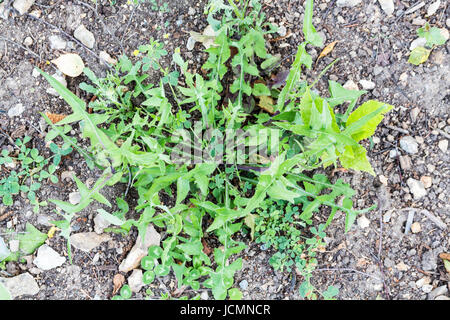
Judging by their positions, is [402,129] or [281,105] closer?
[281,105]

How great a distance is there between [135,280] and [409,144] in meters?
1.43

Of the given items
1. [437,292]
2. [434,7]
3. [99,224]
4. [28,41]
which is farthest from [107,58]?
[437,292]

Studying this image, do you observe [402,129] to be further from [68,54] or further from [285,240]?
[68,54]

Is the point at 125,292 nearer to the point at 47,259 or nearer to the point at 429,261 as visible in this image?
the point at 47,259

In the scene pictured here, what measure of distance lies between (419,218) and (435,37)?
859 millimetres

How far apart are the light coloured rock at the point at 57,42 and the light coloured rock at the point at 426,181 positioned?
181 centimetres

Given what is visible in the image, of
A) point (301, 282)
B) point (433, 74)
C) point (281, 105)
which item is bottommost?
point (301, 282)

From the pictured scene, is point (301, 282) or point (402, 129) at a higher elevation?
point (402, 129)

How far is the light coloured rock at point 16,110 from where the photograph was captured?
1.85 m

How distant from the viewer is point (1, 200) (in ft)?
6.02

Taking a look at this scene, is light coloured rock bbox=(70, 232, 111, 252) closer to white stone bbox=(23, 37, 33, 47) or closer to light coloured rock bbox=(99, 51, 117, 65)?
light coloured rock bbox=(99, 51, 117, 65)

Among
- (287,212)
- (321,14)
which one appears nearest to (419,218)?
(287,212)

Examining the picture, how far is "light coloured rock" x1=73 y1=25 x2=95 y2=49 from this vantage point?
187cm

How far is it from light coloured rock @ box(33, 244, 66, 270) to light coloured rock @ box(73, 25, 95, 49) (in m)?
0.96
